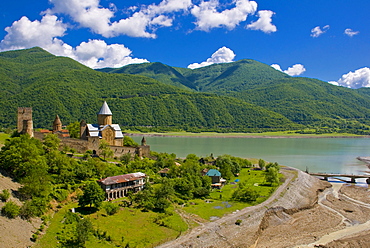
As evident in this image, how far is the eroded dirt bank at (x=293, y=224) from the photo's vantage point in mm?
22969

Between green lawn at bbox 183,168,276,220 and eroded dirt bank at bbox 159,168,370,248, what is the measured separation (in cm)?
90

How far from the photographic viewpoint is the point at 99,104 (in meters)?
170

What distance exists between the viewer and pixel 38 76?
178 metres

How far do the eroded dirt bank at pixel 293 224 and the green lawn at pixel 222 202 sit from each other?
90 cm

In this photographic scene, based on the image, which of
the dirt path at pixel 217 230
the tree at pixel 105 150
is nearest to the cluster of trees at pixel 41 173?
the tree at pixel 105 150

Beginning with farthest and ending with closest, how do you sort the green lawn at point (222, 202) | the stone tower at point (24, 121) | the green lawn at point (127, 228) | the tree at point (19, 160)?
1. the stone tower at point (24, 121)
2. the green lawn at point (222, 202)
3. the tree at point (19, 160)
4. the green lawn at point (127, 228)

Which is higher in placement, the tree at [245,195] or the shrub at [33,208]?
the shrub at [33,208]

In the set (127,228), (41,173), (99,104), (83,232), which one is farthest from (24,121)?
(99,104)

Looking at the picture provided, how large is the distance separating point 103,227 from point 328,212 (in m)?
22.8

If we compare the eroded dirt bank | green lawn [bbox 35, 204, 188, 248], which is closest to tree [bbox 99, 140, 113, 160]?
green lawn [bbox 35, 204, 188, 248]

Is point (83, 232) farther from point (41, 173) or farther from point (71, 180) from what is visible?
point (71, 180)

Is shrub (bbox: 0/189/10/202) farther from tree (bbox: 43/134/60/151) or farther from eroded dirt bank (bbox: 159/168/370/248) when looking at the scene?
tree (bbox: 43/134/60/151)

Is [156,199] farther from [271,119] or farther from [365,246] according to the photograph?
[271,119]

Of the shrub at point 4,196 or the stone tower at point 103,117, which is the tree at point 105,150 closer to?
the stone tower at point 103,117
